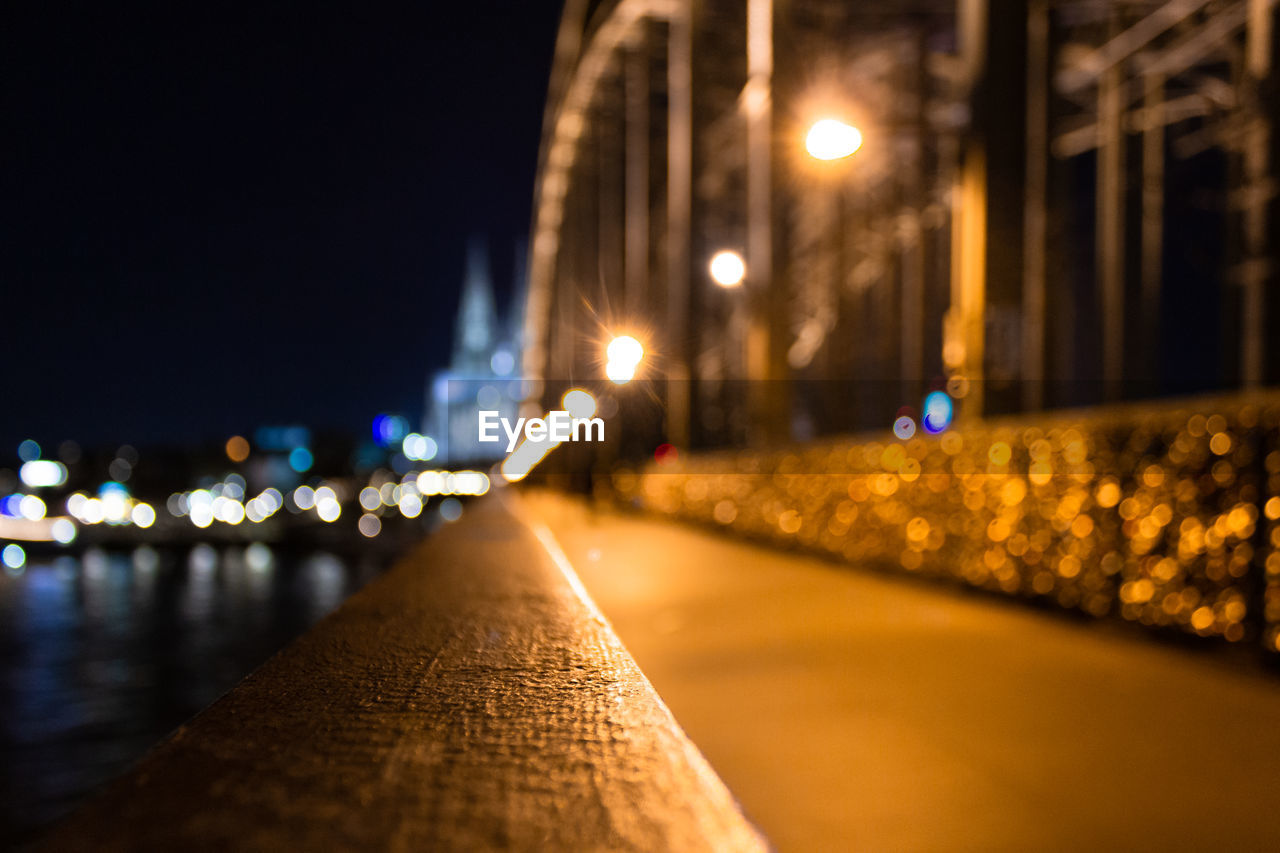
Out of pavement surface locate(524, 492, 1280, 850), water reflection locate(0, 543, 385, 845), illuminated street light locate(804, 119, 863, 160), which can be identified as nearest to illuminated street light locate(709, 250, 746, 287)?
illuminated street light locate(804, 119, 863, 160)

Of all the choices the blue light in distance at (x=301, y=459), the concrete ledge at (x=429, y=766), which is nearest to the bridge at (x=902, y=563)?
the concrete ledge at (x=429, y=766)

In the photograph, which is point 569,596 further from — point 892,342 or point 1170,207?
point 892,342

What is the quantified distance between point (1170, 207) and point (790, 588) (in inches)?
367

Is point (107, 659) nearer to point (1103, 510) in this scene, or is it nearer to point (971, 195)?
point (971, 195)

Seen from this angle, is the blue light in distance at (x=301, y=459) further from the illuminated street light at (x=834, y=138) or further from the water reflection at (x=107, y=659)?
the illuminated street light at (x=834, y=138)

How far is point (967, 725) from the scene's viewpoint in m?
3.23

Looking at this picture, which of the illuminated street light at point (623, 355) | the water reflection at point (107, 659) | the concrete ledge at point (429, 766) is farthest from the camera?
the illuminated street light at point (623, 355)

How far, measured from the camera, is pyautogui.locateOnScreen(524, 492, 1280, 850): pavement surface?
2.37 m

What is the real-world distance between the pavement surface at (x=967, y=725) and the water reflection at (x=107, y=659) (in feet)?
4.91

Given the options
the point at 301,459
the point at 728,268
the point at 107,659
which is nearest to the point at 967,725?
the point at 728,268

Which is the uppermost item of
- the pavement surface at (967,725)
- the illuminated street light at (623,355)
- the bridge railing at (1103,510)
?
the illuminated street light at (623,355)

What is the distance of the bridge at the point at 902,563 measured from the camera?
0.83 meters

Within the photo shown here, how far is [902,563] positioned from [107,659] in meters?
15.1

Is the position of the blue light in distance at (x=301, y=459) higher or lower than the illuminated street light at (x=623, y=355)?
lower
